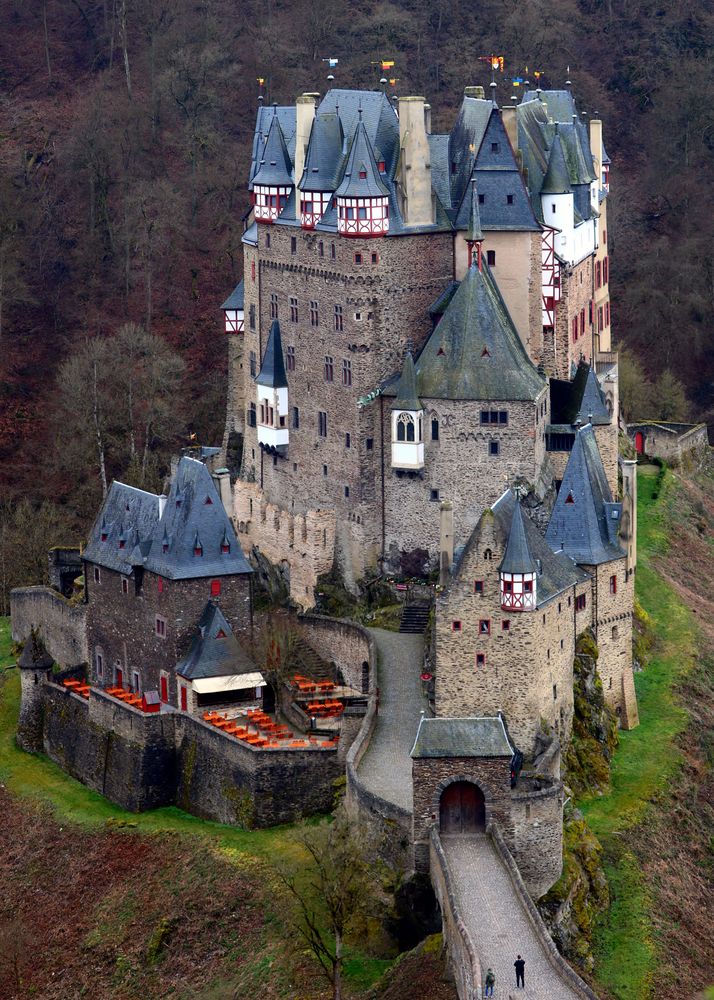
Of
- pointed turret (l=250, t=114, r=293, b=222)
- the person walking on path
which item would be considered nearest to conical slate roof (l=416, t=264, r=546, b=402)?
pointed turret (l=250, t=114, r=293, b=222)

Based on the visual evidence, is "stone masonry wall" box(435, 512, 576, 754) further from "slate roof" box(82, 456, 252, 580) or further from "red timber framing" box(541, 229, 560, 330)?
"red timber framing" box(541, 229, 560, 330)

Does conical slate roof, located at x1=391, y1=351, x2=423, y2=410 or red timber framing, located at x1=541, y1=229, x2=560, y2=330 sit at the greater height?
red timber framing, located at x1=541, y1=229, x2=560, y2=330

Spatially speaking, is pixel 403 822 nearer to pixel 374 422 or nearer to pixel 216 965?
pixel 216 965

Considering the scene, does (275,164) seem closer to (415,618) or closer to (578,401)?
(578,401)

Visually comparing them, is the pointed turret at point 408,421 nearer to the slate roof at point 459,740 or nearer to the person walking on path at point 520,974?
the slate roof at point 459,740

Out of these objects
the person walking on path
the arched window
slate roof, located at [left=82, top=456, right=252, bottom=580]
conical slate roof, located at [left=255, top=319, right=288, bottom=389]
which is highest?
conical slate roof, located at [left=255, top=319, right=288, bottom=389]
